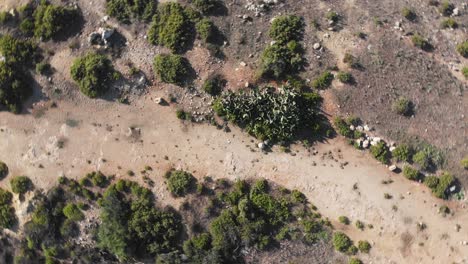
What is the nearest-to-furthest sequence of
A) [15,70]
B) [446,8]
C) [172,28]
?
[446,8] → [172,28] → [15,70]

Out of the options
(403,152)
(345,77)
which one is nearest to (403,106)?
(403,152)

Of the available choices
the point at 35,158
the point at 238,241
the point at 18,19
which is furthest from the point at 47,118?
the point at 238,241

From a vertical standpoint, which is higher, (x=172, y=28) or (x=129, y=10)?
(x=129, y=10)

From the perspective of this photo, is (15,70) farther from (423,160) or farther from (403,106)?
(423,160)

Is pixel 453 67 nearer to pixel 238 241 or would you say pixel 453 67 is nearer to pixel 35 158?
pixel 238 241

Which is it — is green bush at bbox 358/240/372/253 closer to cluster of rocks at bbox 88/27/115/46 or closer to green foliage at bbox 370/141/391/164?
green foliage at bbox 370/141/391/164

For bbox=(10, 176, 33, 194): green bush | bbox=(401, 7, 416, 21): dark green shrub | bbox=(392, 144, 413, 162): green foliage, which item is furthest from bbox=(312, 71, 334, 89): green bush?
bbox=(10, 176, 33, 194): green bush

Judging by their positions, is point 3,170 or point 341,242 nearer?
point 341,242

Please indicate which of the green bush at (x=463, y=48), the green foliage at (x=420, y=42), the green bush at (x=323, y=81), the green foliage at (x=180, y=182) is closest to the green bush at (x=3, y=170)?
the green foliage at (x=180, y=182)
